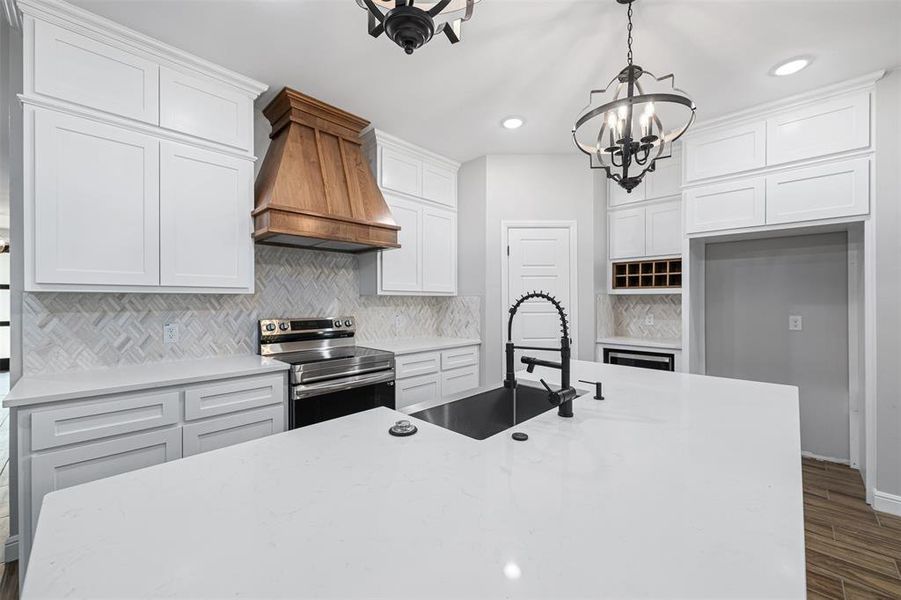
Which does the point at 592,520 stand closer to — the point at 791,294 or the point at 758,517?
the point at 758,517

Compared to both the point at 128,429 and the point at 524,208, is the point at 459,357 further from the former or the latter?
the point at 128,429

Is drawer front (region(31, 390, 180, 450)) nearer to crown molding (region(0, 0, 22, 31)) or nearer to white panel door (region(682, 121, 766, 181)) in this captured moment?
crown molding (region(0, 0, 22, 31))

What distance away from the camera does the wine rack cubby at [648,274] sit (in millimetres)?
3713

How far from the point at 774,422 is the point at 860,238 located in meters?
2.51

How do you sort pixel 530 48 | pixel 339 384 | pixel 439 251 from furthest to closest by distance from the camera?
pixel 439 251, pixel 339 384, pixel 530 48

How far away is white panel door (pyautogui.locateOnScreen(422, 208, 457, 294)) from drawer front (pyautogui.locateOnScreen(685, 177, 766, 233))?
2.06 m

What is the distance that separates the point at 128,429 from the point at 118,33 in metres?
1.99

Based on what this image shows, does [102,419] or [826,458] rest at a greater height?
[102,419]

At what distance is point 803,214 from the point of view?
2752 mm

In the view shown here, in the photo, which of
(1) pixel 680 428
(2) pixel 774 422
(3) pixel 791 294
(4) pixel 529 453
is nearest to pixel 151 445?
(4) pixel 529 453

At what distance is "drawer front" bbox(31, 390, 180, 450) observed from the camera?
1.71 metres

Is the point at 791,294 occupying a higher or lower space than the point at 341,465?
higher

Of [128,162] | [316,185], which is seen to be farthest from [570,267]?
[128,162]

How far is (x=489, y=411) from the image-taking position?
→ 5.92 feet
